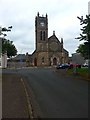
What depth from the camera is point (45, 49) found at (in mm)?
140000

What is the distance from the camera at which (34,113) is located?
1396 cm

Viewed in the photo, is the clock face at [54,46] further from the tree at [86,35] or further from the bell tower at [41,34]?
the tree at [86,35]

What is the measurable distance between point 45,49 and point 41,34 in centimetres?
628

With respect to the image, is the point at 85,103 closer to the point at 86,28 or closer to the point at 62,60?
the point at 86,28

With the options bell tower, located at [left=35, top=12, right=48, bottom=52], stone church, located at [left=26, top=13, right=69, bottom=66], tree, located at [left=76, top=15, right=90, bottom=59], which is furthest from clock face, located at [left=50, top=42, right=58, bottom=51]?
tree, located at [left=76, top=15, right=90, bottom=59]

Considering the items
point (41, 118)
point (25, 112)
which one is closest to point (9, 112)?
point (25, 112)

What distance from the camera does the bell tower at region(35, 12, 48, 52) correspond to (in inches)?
5531

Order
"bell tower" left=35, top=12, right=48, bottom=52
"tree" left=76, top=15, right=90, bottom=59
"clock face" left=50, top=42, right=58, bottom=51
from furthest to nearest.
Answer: "clock face" left=50, top=42, right=58, bottom=51
"bell tower" left=35, top=12, right=48, bottom=52
"tree" left=76, top=15, right=90, bottom=59

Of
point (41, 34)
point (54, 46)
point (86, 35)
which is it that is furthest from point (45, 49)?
point (86, 35)

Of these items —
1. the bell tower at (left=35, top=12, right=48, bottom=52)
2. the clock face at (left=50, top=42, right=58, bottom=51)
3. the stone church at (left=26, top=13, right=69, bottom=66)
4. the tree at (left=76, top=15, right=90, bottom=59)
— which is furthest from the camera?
the clock face at (left=50, top=42, right=58, bottom=51)

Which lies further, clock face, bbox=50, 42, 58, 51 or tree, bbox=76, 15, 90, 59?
clock face, bbox=50, 42, 58, 51

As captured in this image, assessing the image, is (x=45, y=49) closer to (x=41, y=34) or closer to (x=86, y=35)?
(x=41, y=34)

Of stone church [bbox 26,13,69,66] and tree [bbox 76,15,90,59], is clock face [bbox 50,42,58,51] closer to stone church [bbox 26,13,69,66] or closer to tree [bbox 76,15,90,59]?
stone church [bbox 26,13,69,66]

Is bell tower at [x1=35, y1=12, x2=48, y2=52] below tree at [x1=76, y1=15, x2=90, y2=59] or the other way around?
the other way around
